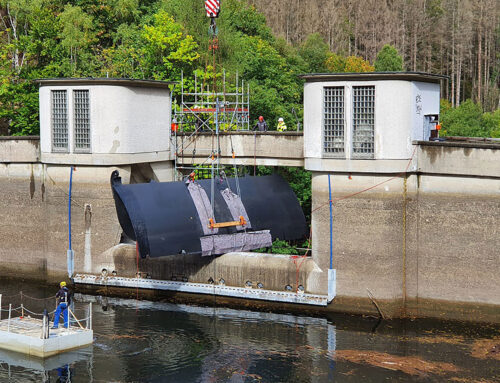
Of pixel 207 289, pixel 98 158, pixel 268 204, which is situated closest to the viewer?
pixel 207 289

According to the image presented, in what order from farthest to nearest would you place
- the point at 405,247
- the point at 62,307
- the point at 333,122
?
1. the point at 333,122
2. the point at 405,247
3. the point at 62,307

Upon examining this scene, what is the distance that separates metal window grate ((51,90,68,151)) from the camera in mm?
44000

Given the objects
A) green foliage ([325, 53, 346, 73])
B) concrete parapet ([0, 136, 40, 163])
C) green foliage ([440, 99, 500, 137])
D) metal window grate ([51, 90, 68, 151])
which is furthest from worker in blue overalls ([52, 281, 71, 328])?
green foliage ([325, 53, 346, 73])

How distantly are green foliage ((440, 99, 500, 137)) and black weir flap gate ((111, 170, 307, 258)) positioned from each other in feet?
104

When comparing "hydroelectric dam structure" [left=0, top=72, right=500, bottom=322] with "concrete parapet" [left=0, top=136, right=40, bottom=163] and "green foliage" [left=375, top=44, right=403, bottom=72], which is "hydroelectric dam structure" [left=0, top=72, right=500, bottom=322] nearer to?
"concrete parapet" [left=0, top=136, right=40, bottom=163]

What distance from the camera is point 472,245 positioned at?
3706cm

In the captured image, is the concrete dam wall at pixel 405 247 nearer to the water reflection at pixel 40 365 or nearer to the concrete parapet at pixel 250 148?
the concrete parapet at pixel 250 148

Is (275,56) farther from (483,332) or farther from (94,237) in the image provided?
(483,332)

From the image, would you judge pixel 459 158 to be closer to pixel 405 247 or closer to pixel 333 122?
pixel 405 247

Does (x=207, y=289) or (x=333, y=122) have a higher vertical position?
(x=333, y=122)

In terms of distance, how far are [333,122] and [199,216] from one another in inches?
309

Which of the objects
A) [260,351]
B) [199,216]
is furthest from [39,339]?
[199,216]

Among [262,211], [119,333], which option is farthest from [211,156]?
[119,333]

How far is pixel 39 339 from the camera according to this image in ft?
107
